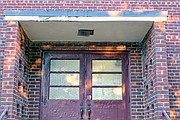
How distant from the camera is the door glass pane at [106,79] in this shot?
746cm

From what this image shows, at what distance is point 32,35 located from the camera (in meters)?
7.25

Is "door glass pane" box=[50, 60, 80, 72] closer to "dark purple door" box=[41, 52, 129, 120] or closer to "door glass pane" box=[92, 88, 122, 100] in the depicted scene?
"dark purple door" box=[41, 52, 129, 120]

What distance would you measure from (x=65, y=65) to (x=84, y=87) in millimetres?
640

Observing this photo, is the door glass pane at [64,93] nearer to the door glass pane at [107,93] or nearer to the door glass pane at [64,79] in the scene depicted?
the door glass pane at [64,79]

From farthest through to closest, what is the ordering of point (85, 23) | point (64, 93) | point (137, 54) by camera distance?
point (137, 54) < point (64, 93) < point (85, 23)

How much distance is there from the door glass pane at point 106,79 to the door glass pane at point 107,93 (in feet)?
0.41

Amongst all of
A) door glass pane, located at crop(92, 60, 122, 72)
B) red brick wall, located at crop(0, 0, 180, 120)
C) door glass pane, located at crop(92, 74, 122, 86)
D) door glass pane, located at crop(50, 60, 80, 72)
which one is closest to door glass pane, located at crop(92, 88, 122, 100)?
door glass pane, located at crop(92, 74, 122, 86)

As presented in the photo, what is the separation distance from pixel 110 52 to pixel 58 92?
1.41 metres

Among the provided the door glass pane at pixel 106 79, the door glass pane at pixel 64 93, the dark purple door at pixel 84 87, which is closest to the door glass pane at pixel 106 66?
the dark purple door at pixel 84 87

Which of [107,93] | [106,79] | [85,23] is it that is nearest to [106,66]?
[106,79]

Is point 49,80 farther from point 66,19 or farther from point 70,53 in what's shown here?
point 66,19

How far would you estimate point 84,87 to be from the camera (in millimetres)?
7395

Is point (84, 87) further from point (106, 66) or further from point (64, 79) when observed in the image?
point (106, 66)

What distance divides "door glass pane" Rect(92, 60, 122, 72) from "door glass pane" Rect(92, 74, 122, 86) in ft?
0.40
